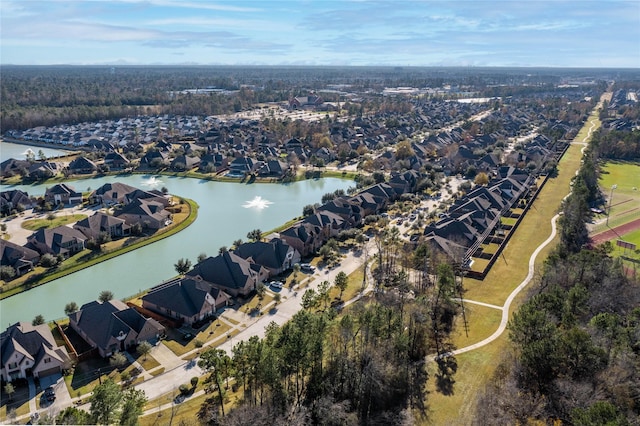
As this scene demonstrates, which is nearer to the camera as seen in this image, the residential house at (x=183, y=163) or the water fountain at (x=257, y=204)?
the water fountain at (x=257, y=204)

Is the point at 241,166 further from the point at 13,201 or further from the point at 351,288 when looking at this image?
the point at 351,288

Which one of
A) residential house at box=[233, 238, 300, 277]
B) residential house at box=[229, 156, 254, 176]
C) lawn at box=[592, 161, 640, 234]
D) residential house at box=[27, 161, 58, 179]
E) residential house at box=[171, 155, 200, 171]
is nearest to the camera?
residential house at box=[233, 238, 300, 277]

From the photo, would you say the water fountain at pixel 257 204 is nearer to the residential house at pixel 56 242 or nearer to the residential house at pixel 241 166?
the residential house at pixel 241 166

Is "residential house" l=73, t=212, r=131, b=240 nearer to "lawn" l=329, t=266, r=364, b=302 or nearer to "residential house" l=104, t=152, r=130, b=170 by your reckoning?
"lawn" l=329, t=266, r=364, b=302

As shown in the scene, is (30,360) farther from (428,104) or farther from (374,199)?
(428,104)

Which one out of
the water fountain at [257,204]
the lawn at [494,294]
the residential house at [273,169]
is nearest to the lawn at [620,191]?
the lawn at [494,294]

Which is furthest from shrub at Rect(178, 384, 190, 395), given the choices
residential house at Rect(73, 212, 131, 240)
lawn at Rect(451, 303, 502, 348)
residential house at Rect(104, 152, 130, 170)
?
residential house at Rect(104, 152, 130, 170)

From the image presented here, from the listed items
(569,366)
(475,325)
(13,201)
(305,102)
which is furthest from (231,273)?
(305,102)
